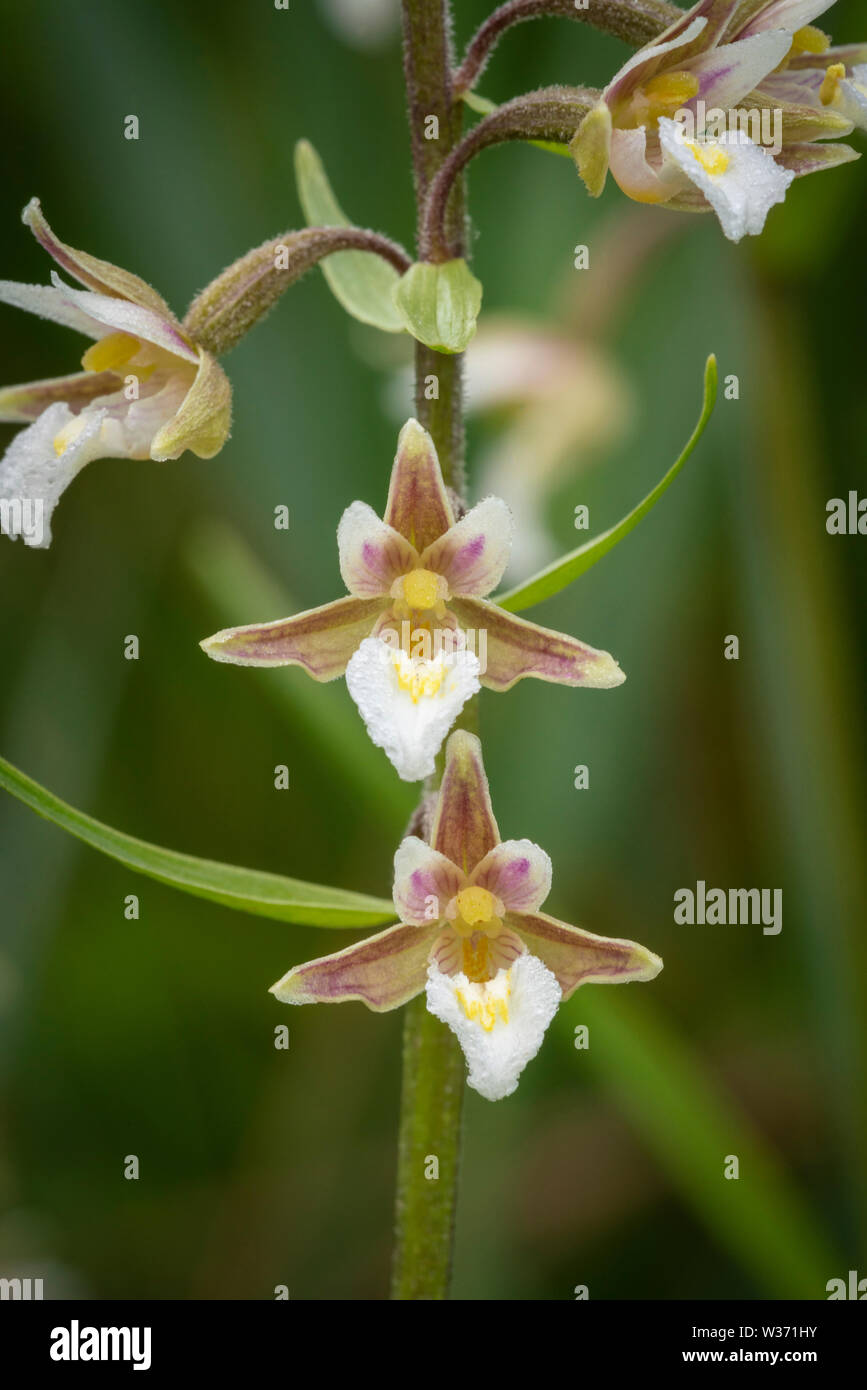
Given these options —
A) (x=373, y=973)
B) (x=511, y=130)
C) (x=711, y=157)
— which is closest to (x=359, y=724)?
(x=373, y=973)

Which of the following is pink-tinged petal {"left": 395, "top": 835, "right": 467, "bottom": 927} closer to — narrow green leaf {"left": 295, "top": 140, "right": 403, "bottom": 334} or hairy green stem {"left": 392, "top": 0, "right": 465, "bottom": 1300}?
hairy green stem {"left": 392, "top": 0, "right": 465, "bottom": 1300}

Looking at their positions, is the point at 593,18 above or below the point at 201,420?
above

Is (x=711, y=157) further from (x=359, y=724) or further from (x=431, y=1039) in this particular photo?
(x=359, y=724)

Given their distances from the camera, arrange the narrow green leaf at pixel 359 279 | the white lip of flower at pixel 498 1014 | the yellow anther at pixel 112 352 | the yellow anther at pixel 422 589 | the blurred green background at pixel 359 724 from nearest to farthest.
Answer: the white lip of flower at pixel 498 1014 < the yellow anther at pixel 422 589 < the yellow anther at pixel 112 352 < the narrow green leaf at pixel 359 279 < the blurred green background at pixel 359 724

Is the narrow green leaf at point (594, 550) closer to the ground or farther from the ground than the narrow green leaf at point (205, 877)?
farther from the ground

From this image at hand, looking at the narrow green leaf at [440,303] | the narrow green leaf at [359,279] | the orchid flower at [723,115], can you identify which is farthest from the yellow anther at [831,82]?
the narrow green leaf at [359,279]

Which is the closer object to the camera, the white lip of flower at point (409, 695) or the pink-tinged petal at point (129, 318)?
the white lip of flower at point (409, 695)

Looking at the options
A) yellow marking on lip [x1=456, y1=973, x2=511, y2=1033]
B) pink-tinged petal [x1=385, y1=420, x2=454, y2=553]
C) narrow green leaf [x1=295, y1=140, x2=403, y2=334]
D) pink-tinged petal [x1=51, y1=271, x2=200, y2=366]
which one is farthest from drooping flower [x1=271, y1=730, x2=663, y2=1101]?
narrow green leaf [x1=295, y1=140, x2=403, y2=334]

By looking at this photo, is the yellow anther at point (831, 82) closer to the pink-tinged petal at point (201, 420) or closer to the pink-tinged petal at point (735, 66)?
the pink-tinged petal at point (735, 66)
